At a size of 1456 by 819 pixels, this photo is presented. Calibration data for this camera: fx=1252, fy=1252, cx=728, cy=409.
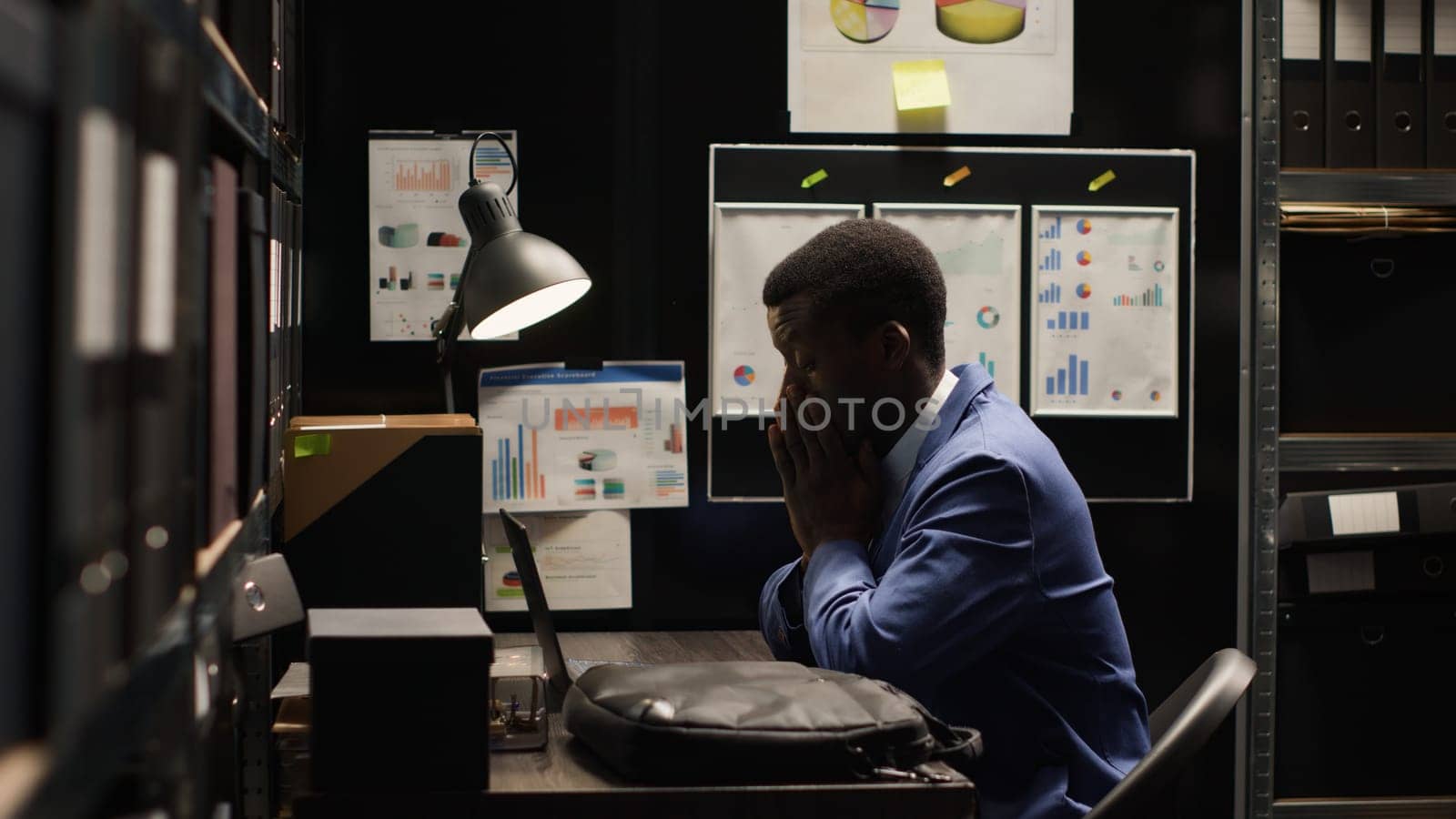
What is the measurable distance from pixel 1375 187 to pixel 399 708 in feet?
7.02

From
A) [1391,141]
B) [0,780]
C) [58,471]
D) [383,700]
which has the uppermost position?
[1391,141]

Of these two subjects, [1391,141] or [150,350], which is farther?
[1391,141]

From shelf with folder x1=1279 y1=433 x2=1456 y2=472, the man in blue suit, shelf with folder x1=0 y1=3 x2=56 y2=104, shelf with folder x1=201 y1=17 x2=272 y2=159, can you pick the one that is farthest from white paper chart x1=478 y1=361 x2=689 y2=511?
shelf with folder x1=0 y1=3 x2=56 y2=104

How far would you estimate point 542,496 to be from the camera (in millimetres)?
2445

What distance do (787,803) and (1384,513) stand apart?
69.1 inches

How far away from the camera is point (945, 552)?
1.49 m

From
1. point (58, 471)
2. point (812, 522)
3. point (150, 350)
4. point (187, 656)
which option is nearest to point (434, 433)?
point (812, 522)

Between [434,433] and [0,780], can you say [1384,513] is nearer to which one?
[434,433]

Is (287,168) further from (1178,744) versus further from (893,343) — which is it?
(1178,744)

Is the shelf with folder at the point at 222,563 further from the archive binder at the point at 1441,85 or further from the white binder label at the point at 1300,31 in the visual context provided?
the archive binder at the point at 1441,85

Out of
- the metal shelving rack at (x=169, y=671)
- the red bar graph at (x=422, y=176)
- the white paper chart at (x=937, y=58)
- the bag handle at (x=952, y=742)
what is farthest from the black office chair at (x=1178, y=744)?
the red bar graph at (x=422, y=176)

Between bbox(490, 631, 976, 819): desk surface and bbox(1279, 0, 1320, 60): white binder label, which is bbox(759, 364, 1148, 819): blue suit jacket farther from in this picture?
bbox(1279, 0, 1320, 60): white binder label

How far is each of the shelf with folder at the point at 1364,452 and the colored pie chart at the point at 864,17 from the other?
1136 millimetres

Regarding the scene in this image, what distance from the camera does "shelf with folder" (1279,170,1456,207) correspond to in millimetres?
2402
